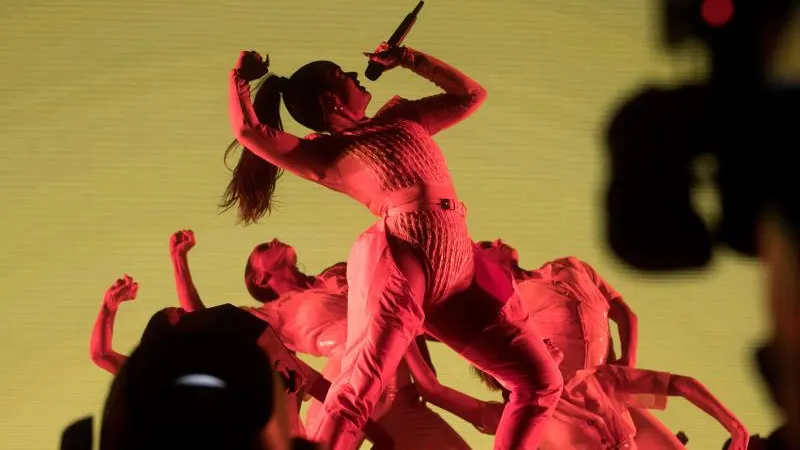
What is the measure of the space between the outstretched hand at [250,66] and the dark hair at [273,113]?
126 mm

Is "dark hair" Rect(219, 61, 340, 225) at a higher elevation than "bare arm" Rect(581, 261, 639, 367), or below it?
higher

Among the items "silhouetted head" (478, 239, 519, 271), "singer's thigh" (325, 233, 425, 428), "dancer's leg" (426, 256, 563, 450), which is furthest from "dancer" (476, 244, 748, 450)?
"singer's thigh" (325, 233, 425, 428)

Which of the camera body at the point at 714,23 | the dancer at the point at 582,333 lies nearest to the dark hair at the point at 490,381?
the dancer at the point at 582,333

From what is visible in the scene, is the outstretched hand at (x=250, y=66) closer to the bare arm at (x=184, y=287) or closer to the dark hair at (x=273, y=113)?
the dark hair at (x=273, y=113)

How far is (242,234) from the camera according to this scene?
287cm

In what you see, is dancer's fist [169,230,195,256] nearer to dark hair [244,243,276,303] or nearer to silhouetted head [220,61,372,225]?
dark hair [244,243,276,303]

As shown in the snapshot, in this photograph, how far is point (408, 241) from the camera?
1909 mm

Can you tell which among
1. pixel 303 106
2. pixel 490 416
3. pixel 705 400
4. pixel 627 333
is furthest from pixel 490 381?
pixel 303 106

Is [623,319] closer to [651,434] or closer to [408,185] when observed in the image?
[651,434]

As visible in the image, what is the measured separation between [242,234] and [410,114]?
984 millimetres

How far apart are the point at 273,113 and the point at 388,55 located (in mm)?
335

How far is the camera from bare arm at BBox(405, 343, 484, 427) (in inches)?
97.5

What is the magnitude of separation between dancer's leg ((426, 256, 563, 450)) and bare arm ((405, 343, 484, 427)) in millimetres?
475

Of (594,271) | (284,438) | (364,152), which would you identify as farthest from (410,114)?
(284,438)
